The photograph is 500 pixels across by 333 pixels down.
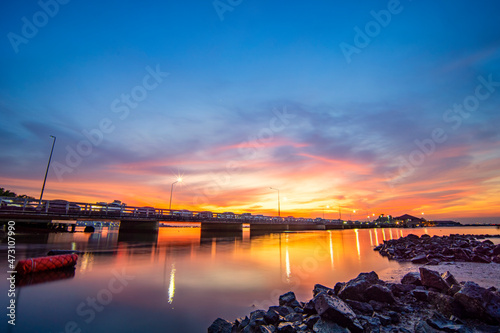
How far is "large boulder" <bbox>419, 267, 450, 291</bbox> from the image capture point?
8.13 metres

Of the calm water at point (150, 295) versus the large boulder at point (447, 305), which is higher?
the large boulder at point (447, 305)

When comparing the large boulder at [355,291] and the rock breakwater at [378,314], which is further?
the large boulder at [355,291]

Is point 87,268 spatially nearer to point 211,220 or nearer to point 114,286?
point 114,286

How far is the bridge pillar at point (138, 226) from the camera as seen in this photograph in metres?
42.7

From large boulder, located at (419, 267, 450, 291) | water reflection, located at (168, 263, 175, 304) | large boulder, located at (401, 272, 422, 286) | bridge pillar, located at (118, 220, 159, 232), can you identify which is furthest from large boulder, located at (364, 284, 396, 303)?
bridge pillar, located at (118, 220, 159, 232)

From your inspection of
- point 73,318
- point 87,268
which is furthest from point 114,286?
point 87,268

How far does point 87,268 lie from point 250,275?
954cm

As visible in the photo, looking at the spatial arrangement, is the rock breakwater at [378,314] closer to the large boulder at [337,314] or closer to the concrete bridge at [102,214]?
the large boulder at [337,314]

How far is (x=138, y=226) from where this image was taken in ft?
142

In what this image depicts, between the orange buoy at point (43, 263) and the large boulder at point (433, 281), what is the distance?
17.3 metres

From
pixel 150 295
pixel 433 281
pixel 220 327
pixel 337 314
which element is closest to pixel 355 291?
pixel 337 314

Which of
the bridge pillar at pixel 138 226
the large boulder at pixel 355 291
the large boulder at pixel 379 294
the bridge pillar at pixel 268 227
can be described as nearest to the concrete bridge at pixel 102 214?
the bridge pillar at pixel 138 226

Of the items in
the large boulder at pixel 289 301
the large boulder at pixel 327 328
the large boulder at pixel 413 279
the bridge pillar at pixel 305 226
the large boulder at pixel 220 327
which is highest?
the bridge pillar at pixel 305 226

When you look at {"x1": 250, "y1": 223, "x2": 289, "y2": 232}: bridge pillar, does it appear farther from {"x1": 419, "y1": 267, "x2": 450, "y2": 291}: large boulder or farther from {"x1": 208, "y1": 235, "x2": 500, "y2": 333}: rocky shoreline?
{"x1": 208, "y1": 235, "x2": 500, "y2": 333}: rocky shoreline
